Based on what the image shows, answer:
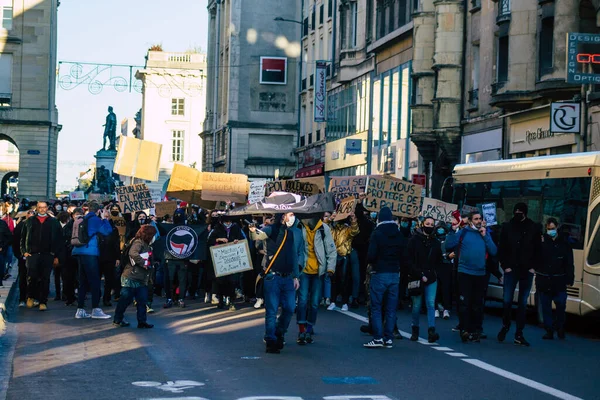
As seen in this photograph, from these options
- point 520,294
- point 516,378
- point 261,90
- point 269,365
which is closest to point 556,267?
point 520,294

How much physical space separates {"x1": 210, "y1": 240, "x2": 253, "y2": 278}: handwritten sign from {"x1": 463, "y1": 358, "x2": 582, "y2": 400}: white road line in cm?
794

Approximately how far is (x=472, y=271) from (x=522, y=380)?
4.13 m

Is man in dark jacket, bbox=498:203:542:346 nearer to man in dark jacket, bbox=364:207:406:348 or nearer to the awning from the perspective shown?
man in dark jacket, bbox=364:207:406:348

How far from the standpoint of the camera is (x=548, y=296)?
17.8 meters

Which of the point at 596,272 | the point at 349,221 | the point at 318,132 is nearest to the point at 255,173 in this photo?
the point at 318,132

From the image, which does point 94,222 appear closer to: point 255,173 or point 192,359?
point 192,359

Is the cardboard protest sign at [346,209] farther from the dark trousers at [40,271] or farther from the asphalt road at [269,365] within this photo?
the dark trousers at [40,271]

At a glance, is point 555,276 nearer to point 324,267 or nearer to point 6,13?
point 324,267

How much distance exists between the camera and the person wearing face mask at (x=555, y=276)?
696 inches

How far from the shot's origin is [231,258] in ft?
71.4

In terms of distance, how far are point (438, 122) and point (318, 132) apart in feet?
80.4

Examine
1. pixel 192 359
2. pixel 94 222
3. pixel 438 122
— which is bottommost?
pixel 192 359

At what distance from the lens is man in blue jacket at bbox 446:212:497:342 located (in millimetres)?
16453

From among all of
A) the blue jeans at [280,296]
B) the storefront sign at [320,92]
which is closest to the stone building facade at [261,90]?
the storefront sign at [320,92]
